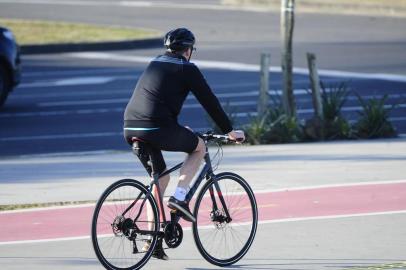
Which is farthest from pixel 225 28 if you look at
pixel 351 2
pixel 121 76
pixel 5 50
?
pixel 5 50

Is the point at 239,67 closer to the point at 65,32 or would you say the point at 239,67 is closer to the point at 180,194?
the point at 65,32

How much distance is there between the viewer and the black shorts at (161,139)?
28.1 feet

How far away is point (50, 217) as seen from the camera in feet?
35.7

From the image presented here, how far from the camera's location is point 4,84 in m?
19.4

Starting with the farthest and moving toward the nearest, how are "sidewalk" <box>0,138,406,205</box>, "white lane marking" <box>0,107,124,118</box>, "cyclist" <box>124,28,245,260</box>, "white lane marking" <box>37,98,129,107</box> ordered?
1. "white lane marking" <box>37,98,129,107</box>
2. "white lane marking" <box>0,107,124,118</box>
3. "sidewalk" <box>0,138,406,205</box>
4. "cyclist" <box>124,28,245,260</box>

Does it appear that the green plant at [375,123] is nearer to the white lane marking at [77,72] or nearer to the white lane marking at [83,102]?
the white lane marking at [83,102]

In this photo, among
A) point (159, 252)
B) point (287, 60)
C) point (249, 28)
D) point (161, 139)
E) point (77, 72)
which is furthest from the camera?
point (249, 28)

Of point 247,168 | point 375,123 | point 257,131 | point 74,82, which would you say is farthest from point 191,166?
point 74,82

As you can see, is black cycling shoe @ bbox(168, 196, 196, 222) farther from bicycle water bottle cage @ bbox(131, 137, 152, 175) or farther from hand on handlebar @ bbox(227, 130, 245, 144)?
hand on handlebar @ bbox(227, 130, 245, 144)

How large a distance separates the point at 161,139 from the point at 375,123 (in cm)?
747

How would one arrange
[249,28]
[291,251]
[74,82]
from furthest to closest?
[249,28] → [74,82] → [291,251]

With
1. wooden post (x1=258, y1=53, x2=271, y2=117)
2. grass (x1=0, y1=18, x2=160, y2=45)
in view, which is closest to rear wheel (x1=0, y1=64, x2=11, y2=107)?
wooden post (x1=258, y1=53, x2=271, y2=117)

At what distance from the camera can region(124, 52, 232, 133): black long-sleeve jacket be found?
8555 mm

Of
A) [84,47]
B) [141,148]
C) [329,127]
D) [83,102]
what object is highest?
[141,148]
